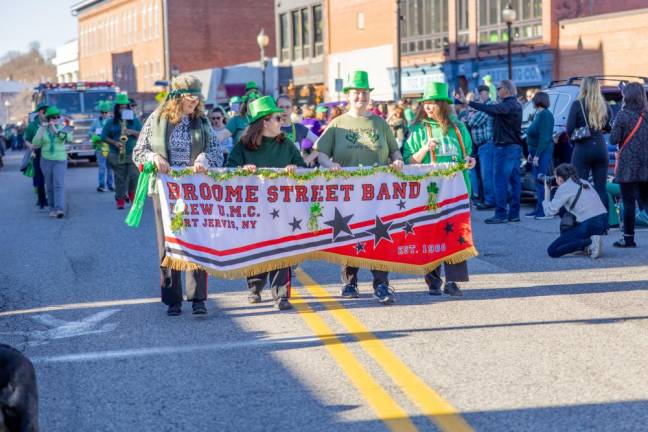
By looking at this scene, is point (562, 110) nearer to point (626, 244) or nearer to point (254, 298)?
point (626, 244)

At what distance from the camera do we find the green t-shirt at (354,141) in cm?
920

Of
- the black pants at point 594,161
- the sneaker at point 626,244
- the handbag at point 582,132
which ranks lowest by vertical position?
the sneaker at point 626,244

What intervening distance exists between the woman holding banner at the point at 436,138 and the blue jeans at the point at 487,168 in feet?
21.1

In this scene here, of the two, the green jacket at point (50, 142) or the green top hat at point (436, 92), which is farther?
the green jacket at point (50, 142)

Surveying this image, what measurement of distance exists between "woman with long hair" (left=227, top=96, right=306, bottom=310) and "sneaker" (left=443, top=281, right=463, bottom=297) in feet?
4.63

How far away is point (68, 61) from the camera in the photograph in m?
109

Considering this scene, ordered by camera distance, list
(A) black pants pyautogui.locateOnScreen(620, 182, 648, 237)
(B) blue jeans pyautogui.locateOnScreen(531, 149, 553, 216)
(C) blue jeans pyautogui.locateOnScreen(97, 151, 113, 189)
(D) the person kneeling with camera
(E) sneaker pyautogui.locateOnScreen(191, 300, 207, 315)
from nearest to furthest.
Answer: (E) sneaker pyautogui.locateOnScreen(191, 300, 207, 315), (D) the person kneeling with camera, (A) black pants pyautogui.locateOnScreen(620, 182, 648, 237), (B) blue jeans pyautogui.locateOnScreen(531, 149, 553, 216), (C) blue jeans pyautogui.locateOnScreen(97, 151, 113, 189)

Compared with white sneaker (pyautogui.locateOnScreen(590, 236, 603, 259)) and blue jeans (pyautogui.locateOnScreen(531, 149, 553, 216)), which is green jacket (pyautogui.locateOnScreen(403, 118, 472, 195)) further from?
blue jeans (pyautogui.locateOnScreen(531, 149, 553, 216))

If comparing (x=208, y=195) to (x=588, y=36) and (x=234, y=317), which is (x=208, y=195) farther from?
(x=588, y=36)

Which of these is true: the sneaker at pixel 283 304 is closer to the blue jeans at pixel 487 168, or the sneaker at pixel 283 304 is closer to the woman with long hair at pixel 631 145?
the woman with long hair at pixel 631 145

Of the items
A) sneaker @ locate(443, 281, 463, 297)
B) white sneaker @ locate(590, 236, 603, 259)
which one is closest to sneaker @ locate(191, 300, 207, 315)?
sneaker @ locate(443, 281, 463, 297)

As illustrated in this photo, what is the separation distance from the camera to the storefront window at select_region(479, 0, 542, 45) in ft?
128

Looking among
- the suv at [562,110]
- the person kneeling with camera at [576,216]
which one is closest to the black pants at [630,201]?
the person kneeling with camera at [576,216]

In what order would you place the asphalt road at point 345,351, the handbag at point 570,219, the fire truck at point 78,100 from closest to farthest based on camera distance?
the asphalt road at point 345,351 < the handbag at point 570,219 < the fire truck at point 78,100
